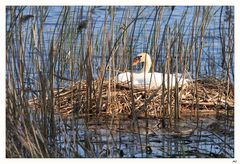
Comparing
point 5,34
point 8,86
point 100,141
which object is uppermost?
point 5,34

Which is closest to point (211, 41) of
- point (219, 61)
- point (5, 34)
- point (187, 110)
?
point (219, 61)

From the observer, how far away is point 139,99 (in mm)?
8234

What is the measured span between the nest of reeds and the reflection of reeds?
0.01 metres

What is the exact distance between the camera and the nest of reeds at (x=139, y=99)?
7668mm

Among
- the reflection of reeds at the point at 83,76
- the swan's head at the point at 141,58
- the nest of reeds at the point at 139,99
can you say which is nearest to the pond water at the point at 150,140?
the reflection of reeds at the point at 83,76

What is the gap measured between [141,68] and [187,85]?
1.42m

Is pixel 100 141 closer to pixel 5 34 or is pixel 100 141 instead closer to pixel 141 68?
pixel 5 34

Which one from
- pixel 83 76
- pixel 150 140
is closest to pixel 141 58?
pixel 83 76

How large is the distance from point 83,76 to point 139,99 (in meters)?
0.97

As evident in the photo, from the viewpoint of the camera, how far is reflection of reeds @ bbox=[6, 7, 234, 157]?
626 cm

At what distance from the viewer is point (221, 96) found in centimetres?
813

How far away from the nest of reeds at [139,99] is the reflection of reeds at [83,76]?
0.01 meters

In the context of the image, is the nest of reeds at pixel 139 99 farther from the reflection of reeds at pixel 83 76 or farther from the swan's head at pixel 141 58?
the swan's head at pixel 141 58

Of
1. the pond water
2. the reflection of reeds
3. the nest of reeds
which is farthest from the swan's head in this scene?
the pond water
